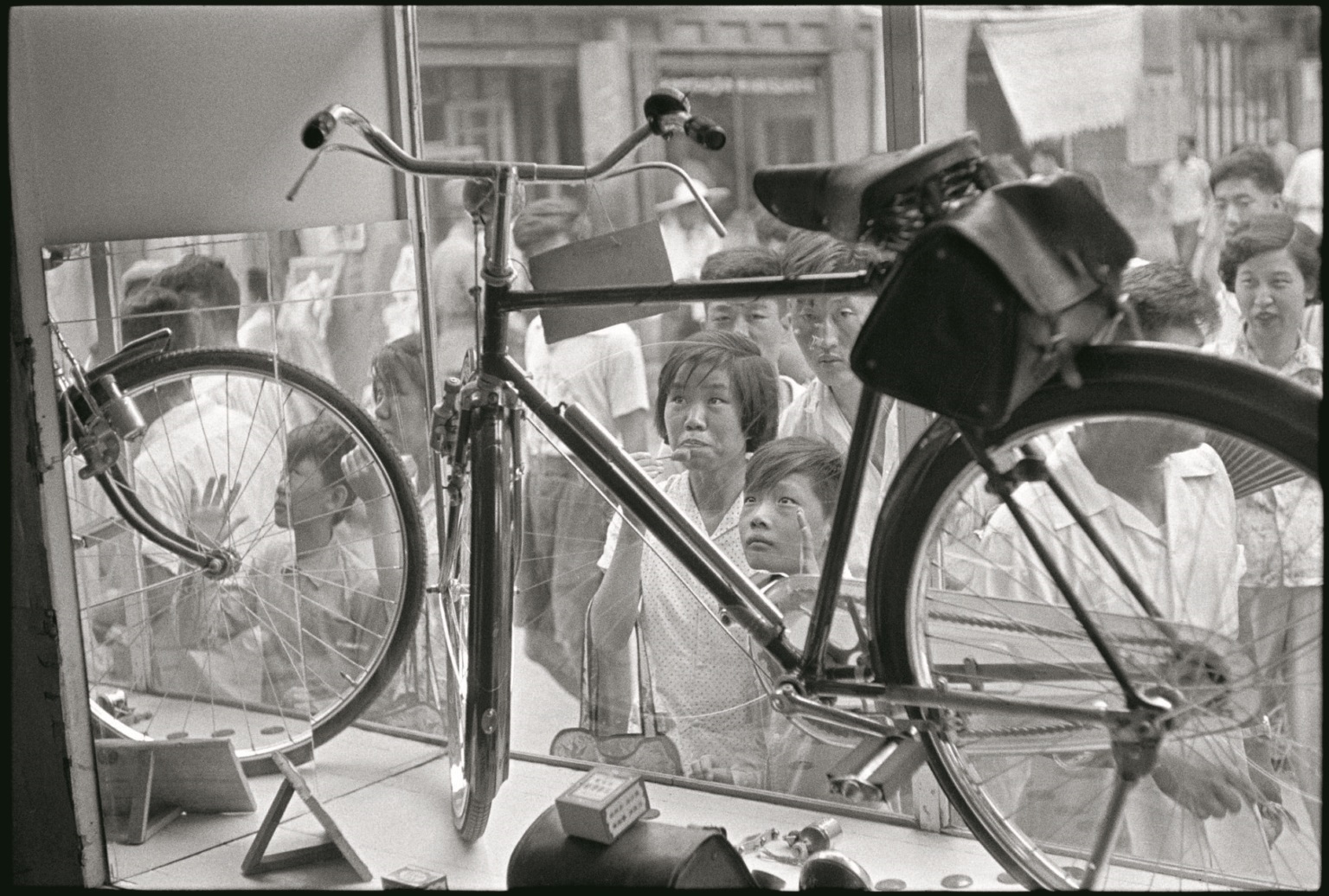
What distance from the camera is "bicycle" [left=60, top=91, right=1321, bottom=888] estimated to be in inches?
74.8

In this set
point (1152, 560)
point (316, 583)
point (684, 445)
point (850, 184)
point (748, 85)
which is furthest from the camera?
point (748, 85)

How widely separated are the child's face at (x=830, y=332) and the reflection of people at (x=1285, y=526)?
0.59 metres

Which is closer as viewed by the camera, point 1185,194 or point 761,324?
point 761,324

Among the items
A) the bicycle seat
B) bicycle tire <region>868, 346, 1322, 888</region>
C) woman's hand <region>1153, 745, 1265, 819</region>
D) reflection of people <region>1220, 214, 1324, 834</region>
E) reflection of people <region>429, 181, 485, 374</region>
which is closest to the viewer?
bicycle tire <region>868, 346, 1322, 888</region>

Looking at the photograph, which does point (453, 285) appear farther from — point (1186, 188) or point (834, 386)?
point (1186, 188)

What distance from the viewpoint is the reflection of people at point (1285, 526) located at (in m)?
2.00

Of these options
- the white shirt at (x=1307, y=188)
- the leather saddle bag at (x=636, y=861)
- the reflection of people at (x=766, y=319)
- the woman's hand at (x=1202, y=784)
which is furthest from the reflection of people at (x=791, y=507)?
the white shirt at (x=1307, y=188)

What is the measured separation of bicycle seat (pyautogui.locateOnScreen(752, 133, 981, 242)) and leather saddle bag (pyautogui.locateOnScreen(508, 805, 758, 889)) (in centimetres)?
86

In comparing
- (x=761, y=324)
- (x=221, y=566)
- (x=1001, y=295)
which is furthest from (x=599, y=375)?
(x=1001, y=295)

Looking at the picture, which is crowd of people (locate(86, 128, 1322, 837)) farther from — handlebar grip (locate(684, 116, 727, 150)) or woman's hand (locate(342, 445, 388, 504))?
handlebar grip (locate(684, 116, 727, 150))

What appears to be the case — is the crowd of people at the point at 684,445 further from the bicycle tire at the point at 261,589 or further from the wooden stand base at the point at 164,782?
the wooden stand base at the point at 164,782

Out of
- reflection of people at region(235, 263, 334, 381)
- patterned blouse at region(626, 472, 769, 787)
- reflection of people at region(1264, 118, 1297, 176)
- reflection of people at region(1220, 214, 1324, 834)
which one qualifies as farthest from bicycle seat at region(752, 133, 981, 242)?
reflection of people at region(235, 263, 334, 381)

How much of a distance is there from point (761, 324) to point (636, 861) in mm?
991

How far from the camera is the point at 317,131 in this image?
2.29 metres
